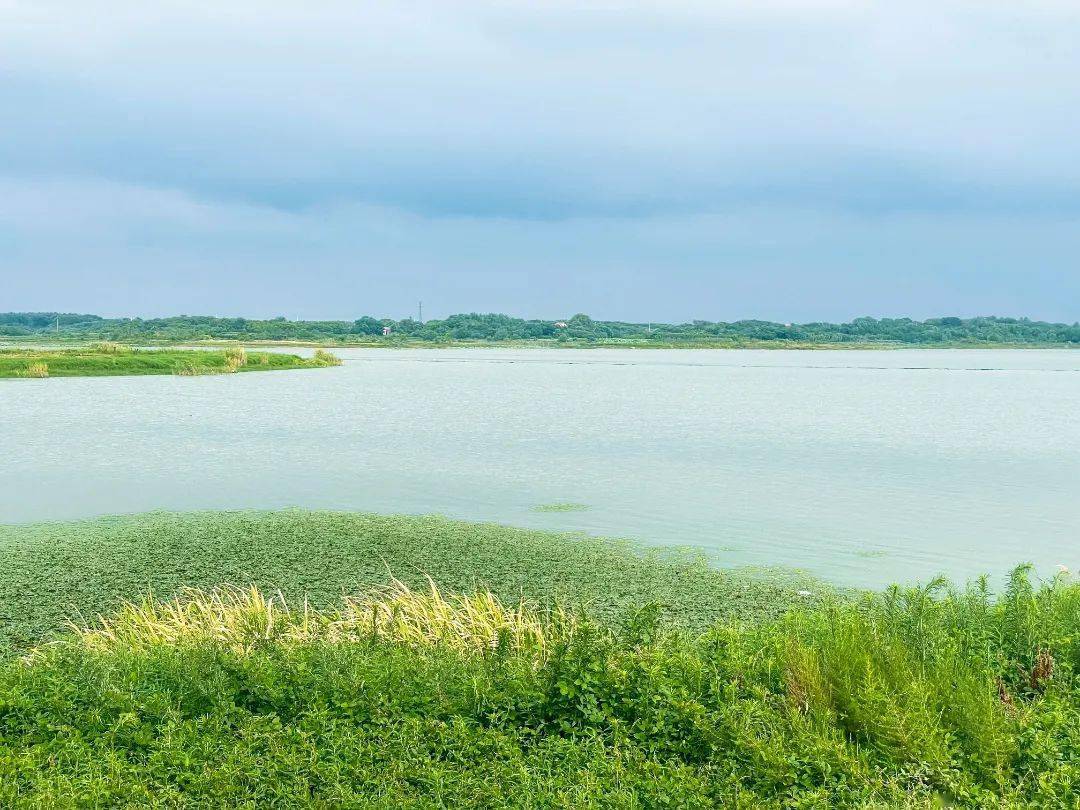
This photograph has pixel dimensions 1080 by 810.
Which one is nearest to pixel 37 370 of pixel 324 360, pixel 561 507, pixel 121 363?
pixel 121 363

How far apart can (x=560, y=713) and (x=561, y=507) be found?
11.1 meters

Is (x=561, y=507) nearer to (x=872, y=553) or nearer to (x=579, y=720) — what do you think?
(x=872, y=553)

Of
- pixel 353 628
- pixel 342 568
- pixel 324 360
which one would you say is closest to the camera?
pixel 353 628

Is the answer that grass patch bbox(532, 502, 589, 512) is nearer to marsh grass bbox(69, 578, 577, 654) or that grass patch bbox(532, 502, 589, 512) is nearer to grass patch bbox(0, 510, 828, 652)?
grass patch bbox(0, 510, 828, 652)

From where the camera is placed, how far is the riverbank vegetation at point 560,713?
15.5ft

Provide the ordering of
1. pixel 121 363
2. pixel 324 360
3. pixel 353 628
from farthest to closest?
pixel 324 360, pixel 121 363, pixel 353 628

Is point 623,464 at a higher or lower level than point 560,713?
lower

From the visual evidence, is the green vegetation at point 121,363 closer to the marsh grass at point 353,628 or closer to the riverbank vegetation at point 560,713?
the marsh grass at point 353,628

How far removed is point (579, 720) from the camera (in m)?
5.57

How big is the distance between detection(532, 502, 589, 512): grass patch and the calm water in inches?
8.9

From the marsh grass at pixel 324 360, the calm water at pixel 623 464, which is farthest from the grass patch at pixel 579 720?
the marsh grass at pixel 324 360

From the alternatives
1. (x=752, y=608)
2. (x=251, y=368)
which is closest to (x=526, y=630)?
(x=752, y=608)

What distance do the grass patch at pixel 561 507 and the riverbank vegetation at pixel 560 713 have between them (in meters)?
8.29

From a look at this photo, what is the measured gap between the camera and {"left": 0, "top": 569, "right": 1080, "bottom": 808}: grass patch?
4.72 meters
